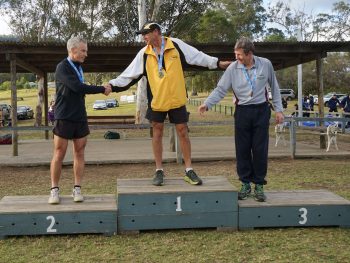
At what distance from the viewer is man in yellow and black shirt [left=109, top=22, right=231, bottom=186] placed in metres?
5.22

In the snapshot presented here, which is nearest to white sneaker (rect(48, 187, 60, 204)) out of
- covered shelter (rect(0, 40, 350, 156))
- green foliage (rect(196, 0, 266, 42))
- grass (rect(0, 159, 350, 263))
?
grass (rect(0, 159, 350, 263))

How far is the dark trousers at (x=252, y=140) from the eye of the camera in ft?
17.3

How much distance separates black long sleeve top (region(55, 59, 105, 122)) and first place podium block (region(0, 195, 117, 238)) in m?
0.94

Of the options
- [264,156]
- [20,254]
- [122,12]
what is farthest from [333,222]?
[122,12]

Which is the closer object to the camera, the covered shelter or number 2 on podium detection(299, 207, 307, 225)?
number 2 on podium detection(299, 207, 307, 225)

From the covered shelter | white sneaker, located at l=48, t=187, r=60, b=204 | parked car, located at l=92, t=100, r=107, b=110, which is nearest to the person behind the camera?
white sneaker, located at l=48, t=187, r=60, b=204

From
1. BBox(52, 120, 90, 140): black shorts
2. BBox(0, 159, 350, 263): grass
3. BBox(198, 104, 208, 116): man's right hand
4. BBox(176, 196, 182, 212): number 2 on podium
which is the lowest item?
BBox(0, 159, 350, 263): grass

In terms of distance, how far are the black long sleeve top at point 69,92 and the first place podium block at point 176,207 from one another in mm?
939

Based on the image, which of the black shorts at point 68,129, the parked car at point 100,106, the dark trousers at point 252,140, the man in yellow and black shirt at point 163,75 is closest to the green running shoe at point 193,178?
the man in yellow and black shirt at point 163,75

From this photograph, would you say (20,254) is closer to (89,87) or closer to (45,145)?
(89,87)

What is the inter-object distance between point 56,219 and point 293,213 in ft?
8.15

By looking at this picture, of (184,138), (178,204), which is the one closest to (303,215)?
(178,204)

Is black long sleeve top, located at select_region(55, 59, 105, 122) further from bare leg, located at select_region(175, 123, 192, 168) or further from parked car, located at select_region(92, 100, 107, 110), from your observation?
parked car, located at select_region(92, 100, 107, 110)

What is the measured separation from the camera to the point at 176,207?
5.13 meters
